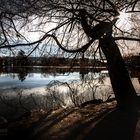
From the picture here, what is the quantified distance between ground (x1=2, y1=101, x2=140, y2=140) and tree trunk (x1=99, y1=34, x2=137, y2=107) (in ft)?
2.98

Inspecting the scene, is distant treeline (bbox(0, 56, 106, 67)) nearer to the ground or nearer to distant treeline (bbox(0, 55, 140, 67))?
distant treeline (bbox(0, 55, 140, 67))

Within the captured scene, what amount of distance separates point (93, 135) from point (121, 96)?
3678 millimetres

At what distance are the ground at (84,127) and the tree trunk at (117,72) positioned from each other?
91 cm

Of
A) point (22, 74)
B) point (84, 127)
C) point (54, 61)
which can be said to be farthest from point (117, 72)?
point (22, 74)

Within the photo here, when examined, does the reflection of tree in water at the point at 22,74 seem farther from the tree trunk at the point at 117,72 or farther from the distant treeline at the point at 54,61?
the tree trunk at the point at 117,72

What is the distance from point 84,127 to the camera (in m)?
10.3

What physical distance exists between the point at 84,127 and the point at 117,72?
335 cm

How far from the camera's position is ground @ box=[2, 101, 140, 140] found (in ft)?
31.0

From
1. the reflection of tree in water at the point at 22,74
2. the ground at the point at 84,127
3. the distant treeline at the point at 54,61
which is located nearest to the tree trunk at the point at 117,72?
the ground at the point at 84,127

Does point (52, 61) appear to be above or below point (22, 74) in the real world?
below

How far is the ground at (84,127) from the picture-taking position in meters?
9.45

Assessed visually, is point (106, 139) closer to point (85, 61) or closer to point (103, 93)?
point (85, 61)

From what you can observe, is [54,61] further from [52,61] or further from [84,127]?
[84,127]

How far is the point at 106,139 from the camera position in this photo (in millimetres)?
9086
